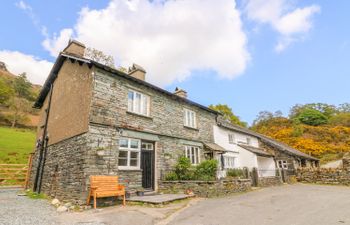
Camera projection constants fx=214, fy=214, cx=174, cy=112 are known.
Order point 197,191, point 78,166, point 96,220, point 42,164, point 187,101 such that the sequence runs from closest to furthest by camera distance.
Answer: point 96,220 < point 78,166 < point 197,191 < point 42,164 < point 187,101

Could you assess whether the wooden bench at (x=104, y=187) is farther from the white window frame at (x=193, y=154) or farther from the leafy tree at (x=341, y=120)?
the leafy tree at (x=341, y=120)

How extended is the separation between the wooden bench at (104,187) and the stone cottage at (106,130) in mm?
351

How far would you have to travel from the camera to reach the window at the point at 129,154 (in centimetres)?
1085

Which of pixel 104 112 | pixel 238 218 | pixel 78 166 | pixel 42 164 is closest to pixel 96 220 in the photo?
pixel 78 166

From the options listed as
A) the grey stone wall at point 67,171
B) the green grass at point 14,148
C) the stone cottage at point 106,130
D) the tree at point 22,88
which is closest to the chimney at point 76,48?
the stone cottage at point 106,130

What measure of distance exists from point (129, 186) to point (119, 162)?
4.21 feet

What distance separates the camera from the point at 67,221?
22.2 ft

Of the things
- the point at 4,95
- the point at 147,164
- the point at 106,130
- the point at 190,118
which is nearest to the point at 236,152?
the point at 190,118

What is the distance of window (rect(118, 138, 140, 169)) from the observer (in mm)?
10852

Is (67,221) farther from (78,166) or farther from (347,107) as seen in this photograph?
(347,107)

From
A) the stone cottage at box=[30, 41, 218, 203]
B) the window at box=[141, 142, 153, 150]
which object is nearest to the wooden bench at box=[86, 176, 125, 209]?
the stone cottage at box=[30, 41, 218, 203]

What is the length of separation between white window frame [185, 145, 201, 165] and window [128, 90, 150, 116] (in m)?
4.17

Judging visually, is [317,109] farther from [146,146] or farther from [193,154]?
[146,146]

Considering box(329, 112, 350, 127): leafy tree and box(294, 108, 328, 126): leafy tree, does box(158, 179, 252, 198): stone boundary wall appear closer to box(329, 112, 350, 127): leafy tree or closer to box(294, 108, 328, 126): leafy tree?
box(294, 108, 328, 126): leafy tree
